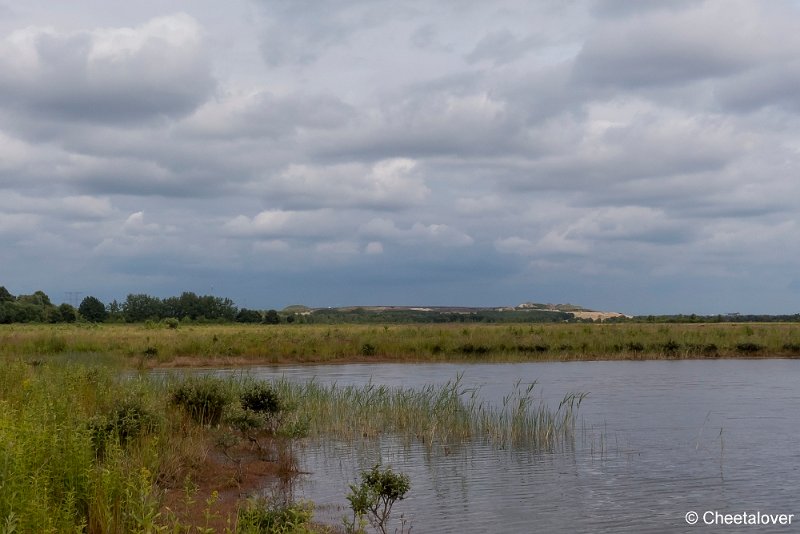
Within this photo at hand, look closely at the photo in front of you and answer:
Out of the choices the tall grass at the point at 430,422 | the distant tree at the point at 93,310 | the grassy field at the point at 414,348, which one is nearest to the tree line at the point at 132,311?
the distant tree at the point at 93,310

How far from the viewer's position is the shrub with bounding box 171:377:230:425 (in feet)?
53.7

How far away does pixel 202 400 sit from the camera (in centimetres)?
1647

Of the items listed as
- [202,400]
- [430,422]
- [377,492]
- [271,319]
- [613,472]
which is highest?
[271,319]

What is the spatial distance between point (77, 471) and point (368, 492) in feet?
12.3

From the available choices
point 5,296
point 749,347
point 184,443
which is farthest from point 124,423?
point 5,296

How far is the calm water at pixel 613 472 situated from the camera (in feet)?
37.8

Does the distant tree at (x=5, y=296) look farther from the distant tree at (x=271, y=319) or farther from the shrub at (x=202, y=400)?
the shrub at (x=202, y=400)

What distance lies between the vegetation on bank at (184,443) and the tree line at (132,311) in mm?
91828

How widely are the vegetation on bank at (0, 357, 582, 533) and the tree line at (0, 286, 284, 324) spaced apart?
91828 millimetres

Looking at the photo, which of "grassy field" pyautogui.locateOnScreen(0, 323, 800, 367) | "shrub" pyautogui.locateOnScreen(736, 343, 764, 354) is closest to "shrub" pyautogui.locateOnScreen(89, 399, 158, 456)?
"grassy field" pyautogui.locateOnScreen(0, 323, 800, 367)

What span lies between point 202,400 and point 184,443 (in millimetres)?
3553

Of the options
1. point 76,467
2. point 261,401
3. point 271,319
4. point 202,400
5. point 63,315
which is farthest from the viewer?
point 271,319

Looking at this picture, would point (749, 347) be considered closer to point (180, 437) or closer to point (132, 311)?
point (180, 437)

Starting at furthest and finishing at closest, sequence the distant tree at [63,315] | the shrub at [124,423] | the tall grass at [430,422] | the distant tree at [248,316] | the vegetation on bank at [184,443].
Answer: the distant tree at [248,316]
the distant tree at [63,315]
the tall grass at [430,422]
the shrub at [124,423]
the vegetation on bank at [184,443]
